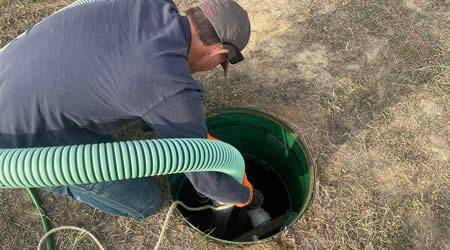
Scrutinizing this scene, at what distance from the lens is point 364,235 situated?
1.75 m

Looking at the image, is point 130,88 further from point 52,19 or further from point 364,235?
point 364,235

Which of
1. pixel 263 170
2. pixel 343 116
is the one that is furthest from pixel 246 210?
pixel 343 116

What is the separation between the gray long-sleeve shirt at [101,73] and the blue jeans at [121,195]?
1.27ft

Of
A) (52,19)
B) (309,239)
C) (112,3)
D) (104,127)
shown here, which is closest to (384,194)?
(309,239)

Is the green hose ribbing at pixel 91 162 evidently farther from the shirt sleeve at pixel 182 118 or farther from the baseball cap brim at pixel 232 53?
the baseball cap brim at pixel 232 53

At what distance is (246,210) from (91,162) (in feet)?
5.65

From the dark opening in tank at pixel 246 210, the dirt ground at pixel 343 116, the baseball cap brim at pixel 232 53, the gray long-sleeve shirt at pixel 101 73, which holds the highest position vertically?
the gray long-sleeve shirt at pixel 101 73

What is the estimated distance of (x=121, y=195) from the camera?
1501 mm

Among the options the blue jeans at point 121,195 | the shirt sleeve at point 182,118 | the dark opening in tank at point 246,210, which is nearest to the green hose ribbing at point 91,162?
the shirt sleeve at point 182,118

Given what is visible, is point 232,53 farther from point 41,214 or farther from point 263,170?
point 263,170

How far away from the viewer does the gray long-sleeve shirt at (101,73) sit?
1029 millimetres

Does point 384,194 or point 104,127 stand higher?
point 104,127

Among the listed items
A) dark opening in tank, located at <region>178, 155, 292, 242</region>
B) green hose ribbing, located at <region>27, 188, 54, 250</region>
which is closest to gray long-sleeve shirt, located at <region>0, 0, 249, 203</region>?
green hose ribbing, located at <region>27, 188, 54, 250</region>

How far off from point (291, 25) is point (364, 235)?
5.73 ft
